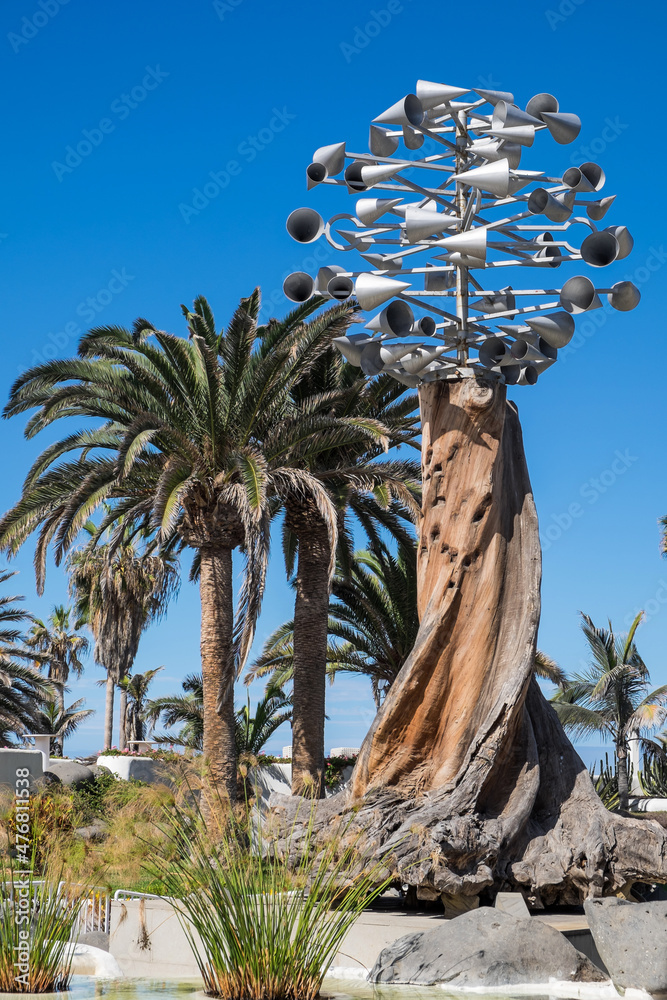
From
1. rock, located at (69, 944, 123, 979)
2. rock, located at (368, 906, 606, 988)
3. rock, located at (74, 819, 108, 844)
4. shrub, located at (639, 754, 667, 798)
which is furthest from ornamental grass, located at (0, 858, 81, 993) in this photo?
shrub, located at (639, 754, 667, 798)

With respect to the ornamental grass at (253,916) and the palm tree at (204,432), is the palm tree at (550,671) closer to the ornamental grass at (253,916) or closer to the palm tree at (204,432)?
the palm tree at (204,432)

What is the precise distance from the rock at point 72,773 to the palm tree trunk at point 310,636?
24.0 feet

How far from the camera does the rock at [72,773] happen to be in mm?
21022

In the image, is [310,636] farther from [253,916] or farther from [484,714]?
[253,916]

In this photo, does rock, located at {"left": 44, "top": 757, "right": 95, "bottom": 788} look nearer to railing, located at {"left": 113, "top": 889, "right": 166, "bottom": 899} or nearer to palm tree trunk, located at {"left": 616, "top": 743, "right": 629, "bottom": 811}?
railing, located at {"left": 113, "top": 889, "right": 166, "bottom": 899}

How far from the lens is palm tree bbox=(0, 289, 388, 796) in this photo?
46.3 ft

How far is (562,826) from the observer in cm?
896

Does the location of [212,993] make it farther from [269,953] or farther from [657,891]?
[657,891]

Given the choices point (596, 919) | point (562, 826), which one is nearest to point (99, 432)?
point (562, 826)

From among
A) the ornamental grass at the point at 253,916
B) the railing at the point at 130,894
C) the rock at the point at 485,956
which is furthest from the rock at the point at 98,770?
the ornamental grass at the point at 253,916

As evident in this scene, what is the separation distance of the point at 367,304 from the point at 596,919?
15.2 feet

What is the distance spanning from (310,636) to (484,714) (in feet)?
23.1

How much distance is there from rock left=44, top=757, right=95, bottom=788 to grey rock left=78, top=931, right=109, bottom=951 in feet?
40.9

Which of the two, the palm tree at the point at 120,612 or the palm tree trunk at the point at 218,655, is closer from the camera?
the palm tree trunk at the point at 218,655
